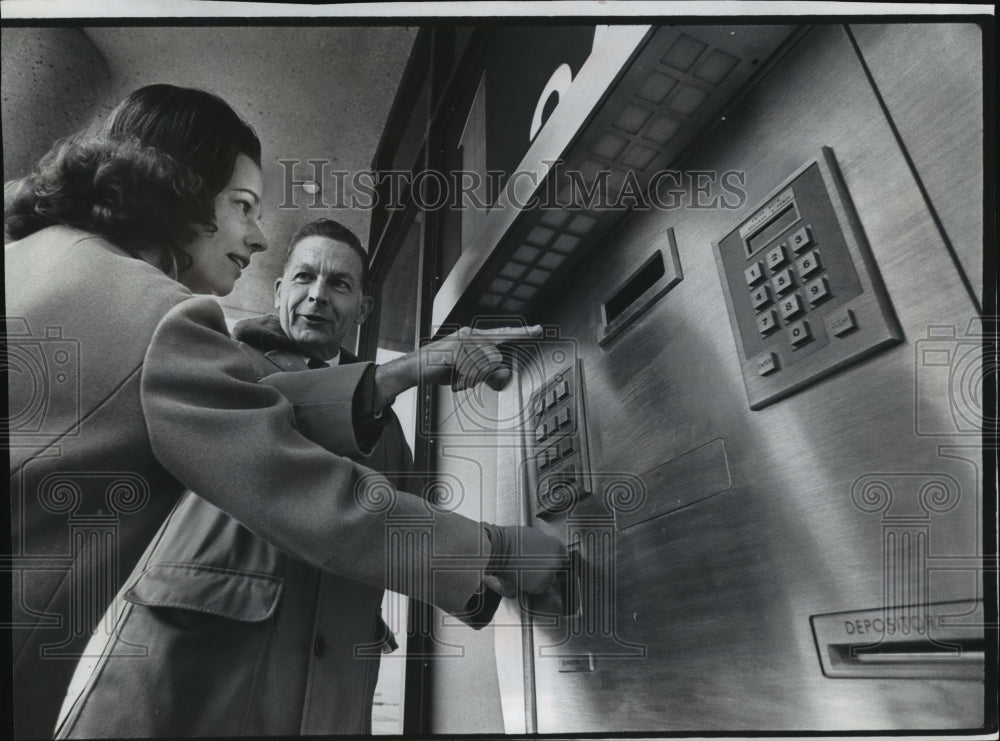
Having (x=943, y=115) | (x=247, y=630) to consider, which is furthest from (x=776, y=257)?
(x=247, y=630)

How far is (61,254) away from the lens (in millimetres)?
1263

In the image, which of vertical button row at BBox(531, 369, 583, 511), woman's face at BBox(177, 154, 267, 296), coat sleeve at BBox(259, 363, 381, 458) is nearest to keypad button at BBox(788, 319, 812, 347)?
vertical button row at BBox(531, 369, 583, 511)

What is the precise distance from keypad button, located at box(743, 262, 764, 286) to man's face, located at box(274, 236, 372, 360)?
0.59 metres

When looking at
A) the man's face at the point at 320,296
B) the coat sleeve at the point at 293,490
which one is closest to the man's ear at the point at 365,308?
the man's face at the point at 320,296

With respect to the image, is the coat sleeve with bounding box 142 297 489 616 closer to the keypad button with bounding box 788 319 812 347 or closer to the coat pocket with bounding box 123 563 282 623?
the coat pocket with bounding box 123 563 282 623

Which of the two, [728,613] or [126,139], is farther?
[126,139]

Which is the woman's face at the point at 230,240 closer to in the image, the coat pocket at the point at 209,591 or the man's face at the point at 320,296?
the man's face at the point at 320,296

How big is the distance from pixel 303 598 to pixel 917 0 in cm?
130

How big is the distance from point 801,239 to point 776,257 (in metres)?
0.04

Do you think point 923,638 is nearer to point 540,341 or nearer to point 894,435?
point 894,435

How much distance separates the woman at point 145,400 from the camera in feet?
3.94

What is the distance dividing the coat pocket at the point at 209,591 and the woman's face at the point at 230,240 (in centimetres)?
44

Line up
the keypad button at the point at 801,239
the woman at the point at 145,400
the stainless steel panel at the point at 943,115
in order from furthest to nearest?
the woman at the point at 145,400
the keypad button at the point at 801,239
the stainless steel panel at the point at 943,115

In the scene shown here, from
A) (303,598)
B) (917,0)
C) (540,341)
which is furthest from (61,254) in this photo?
(917,0)
